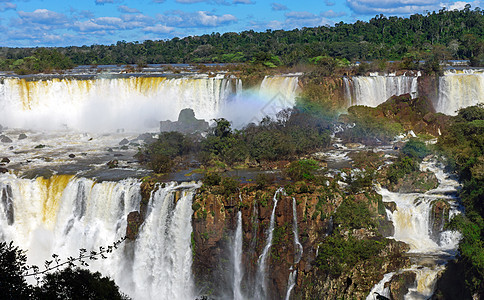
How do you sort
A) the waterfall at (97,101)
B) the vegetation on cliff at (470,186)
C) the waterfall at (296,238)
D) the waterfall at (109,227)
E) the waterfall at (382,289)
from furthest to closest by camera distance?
the waterfall at (97,101)
the waterfall at (109,227)
the waterfall at (296,238)
the waterfall at (382,289)
the vegetation on cliff at (470,186)

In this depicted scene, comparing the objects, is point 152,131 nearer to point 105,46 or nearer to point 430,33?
point 430,33

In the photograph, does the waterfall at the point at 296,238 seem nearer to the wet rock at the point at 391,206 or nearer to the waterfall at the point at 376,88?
the wet rock at the point at 391,206

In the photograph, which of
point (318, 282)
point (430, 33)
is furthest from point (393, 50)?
point (318, 282)

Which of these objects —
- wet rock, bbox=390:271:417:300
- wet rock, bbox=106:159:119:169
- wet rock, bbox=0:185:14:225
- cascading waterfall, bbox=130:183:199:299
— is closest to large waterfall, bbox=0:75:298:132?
wet rock, bbox=106:159:119:169

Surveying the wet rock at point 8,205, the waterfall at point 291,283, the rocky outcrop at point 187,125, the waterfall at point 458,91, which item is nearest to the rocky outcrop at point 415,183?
the waterfall at point 291,283

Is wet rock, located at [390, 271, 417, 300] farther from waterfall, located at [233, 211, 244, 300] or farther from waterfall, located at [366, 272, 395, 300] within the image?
waterfall, located at [233, 211, 244, 300]

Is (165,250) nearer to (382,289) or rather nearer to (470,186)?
(382,289)

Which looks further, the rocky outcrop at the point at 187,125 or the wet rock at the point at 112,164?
the rocky outcrop at the point at 187,125

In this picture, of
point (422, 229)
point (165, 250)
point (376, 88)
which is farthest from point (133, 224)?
point (376, 88)
